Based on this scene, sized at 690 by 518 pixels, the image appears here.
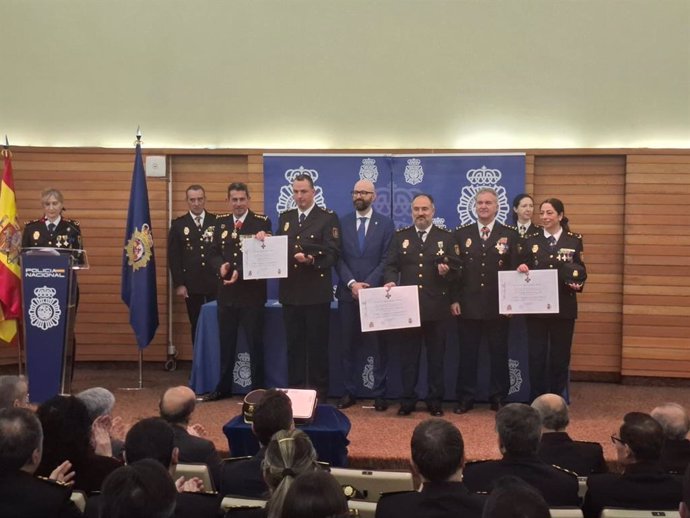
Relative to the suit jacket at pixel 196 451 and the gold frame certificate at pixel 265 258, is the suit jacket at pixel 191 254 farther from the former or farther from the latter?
the suit jacket at pixel 196 451

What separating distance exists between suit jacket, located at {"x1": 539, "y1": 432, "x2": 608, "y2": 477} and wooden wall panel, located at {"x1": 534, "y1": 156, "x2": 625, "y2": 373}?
4.12 metres

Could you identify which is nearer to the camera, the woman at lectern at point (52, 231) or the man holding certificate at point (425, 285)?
the man holding certificate at point (425, 285)

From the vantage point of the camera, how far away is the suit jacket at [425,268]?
5.48 metres

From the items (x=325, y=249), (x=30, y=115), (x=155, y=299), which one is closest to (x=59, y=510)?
(x=325, y=249)

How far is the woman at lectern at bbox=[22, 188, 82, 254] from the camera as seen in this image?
6.25m

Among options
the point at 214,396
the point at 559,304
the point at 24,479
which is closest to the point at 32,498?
the point at 24,479

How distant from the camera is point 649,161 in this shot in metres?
6.96

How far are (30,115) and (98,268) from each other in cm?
167

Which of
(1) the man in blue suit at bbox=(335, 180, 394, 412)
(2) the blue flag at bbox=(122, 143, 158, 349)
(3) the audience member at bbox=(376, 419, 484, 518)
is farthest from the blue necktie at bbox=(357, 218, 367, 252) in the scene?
(3) the audience member at bbox=(376, 419, 484, 518)

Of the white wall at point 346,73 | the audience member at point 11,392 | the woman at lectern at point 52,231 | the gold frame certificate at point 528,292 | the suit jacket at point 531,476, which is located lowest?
the suit jacket at point 531,476

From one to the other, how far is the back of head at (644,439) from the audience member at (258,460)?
126 cm

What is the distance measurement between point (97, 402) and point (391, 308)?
262 cm

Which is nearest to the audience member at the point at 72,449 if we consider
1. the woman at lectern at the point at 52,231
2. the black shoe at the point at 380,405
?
the black shoe at the point at 380,405

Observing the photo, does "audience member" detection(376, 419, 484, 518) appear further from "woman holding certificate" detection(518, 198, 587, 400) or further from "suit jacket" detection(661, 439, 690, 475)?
"woman holding certificate" detection(518, 198, 587, 400)
